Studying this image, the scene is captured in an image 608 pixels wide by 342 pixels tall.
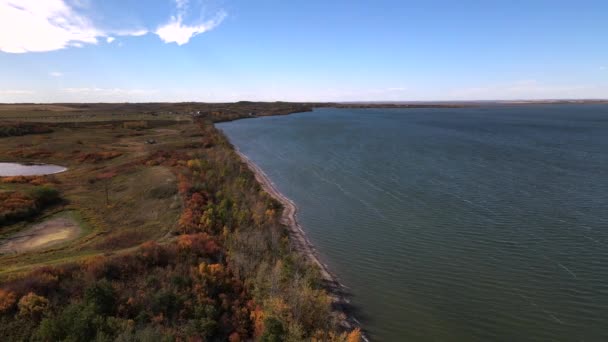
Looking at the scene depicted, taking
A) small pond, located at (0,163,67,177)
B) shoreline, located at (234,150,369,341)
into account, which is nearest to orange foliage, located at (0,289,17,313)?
shoreline, located at (234,150,369,341)

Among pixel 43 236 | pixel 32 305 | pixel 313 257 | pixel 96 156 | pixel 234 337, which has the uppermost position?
pixel 96 156

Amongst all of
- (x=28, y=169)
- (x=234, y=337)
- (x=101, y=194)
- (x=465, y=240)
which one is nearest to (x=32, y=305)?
(x=234, y=337)

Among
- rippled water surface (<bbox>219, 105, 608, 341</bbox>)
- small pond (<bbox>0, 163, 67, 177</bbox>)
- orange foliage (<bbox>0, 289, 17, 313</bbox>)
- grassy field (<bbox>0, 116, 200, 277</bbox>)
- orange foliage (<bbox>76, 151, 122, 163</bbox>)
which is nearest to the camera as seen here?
orange foliage (<bbox>0, 289, 17, 313</bbox>)

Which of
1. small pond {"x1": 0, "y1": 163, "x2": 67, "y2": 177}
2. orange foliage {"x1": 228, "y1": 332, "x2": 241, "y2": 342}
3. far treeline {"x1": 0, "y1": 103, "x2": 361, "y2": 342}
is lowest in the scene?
orange foliage {"x1": 228, "y1": 332, "x2": 241, "y2": 342}

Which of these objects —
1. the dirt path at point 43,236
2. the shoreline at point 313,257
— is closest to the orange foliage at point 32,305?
the dirt path at point 43,236

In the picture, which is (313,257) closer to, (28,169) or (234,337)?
(234,337)

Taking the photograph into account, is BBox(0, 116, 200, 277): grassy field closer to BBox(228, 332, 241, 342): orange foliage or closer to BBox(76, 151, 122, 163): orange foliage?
BBox(76, 151, 122, 163): orange foliage
